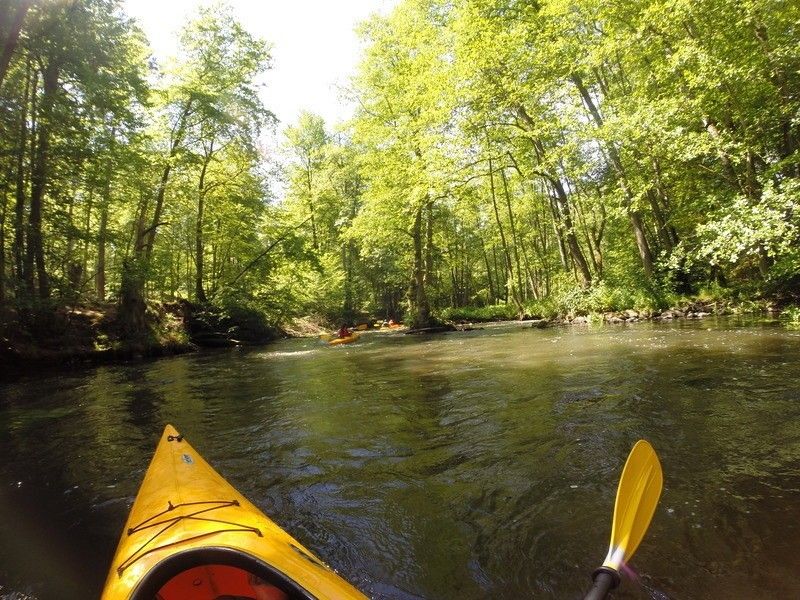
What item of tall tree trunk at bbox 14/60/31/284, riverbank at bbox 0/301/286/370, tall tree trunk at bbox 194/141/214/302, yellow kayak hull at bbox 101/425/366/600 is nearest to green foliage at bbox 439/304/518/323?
riverbank at bbox 0/301/286/370

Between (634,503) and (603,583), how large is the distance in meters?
0.74

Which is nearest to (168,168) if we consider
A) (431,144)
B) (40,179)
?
(40,179)

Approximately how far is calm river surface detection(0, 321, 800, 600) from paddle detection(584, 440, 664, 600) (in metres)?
0.22

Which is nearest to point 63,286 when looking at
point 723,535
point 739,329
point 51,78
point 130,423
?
point 51,78

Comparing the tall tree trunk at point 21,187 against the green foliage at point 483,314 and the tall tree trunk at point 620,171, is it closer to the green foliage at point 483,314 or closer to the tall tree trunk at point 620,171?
the tall tree trunk at point 620,171

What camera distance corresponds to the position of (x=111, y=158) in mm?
11938

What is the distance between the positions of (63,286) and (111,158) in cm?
351

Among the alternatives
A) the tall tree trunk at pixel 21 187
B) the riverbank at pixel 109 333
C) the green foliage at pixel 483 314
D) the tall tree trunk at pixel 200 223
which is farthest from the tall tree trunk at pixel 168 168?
the green foliage at pixel 483 314

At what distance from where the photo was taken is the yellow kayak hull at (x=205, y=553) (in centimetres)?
167

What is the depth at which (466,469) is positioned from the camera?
12.6 ft

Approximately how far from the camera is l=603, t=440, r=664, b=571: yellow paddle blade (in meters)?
2.19

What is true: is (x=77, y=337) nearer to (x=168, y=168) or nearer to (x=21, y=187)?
(x=21, y=187)

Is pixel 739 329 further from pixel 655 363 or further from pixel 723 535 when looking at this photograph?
pixel 723 535

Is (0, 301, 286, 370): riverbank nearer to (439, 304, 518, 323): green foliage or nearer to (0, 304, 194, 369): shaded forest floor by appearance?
(0, 304, 194, 369): shaded forest floor
